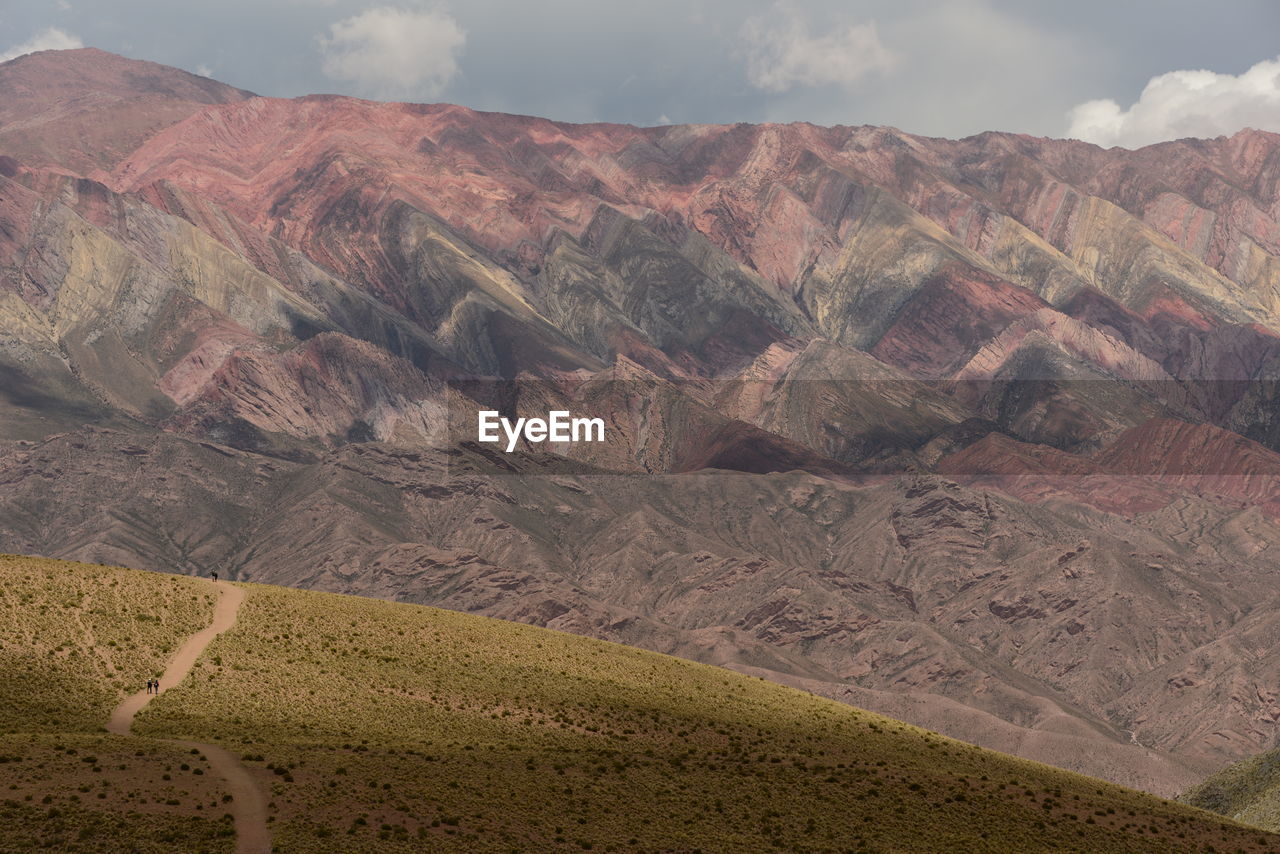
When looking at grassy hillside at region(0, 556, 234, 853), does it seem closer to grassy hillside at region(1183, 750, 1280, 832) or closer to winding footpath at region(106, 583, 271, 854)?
winding footpath at region(106, 583, 271, 854)

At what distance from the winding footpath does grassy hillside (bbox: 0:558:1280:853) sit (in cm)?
85

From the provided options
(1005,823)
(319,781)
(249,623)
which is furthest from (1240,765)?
(319,781)

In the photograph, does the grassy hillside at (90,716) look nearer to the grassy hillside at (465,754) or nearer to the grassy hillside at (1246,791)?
the grassy hillside at (465,754)

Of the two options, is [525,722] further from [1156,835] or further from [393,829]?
[1156,835]

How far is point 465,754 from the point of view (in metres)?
88.0

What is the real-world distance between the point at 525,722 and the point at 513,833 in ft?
77.7

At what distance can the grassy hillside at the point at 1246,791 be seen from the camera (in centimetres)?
13375

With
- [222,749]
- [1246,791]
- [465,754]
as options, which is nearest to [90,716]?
[222,749]

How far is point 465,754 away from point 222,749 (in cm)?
1371

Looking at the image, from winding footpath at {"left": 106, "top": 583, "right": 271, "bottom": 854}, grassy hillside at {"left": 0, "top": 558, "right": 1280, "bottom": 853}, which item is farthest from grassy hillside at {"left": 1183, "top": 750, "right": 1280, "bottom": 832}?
winding footpath at {"left": 106, "top": 583, "right": 271, "bottom": 854}

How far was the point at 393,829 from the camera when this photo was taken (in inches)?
2864

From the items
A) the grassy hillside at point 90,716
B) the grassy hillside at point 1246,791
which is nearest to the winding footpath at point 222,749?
the grassy hillside at point 90,716

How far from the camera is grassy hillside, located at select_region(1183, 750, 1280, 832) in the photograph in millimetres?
133750

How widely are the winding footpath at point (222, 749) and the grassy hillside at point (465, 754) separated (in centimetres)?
85
